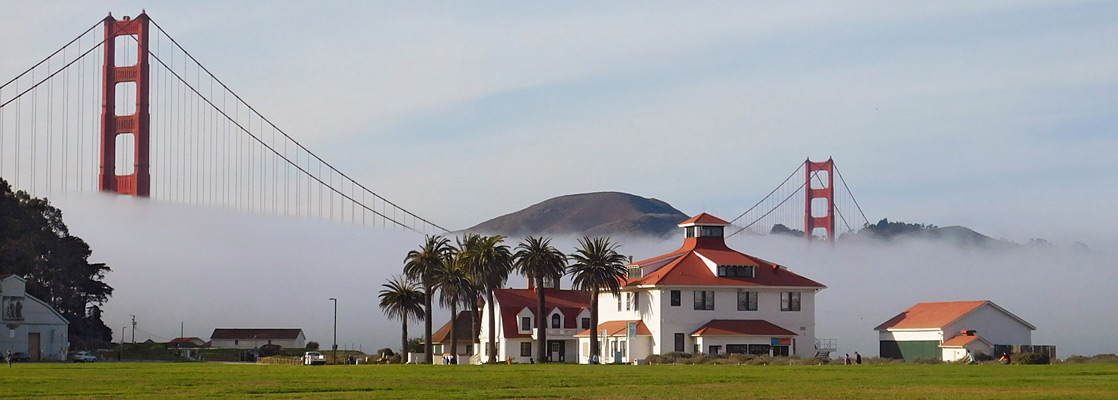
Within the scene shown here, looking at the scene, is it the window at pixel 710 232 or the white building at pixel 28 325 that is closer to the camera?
the window at pixel 710 232

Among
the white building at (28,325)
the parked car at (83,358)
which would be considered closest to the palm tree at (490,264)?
the parked car at (83,358)

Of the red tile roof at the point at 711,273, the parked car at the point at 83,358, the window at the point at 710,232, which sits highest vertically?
the window at the point at 710,232

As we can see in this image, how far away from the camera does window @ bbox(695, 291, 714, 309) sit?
104 metres

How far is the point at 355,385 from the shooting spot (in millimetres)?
49812

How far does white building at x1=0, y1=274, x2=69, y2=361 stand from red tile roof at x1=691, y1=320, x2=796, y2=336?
54.9 metres

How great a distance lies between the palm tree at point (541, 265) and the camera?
103 meters

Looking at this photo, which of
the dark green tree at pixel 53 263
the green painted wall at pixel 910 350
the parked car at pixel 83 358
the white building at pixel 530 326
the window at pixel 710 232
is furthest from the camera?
the dark green tree at pixel 53 263

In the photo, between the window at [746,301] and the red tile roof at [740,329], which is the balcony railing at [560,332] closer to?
the red tile roof at [740,329]

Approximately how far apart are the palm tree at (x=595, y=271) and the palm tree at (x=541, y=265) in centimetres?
169

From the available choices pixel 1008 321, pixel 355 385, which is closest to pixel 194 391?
pixel 355 385

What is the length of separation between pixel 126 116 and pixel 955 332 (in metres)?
67.0

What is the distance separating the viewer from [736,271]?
350 ft

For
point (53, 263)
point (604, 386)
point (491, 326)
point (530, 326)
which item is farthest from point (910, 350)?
point (53, 263)

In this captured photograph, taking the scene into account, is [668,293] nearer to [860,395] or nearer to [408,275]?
[408,275]
